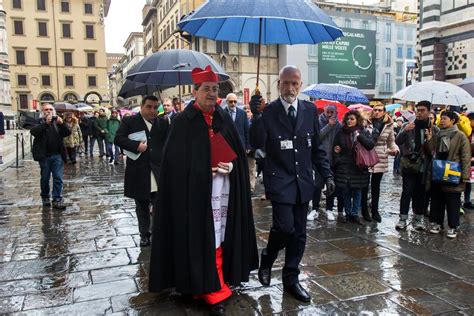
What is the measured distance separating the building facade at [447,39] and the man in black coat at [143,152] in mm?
14850

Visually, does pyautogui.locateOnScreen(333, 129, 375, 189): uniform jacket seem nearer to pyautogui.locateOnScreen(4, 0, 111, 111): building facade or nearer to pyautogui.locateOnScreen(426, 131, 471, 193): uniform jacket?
pyautogui.locateOnScreen(426, 131, 471, 193): uniform jacket

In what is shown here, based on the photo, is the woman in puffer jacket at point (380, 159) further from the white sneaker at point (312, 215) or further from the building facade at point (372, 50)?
the building facade at point (372, 50)

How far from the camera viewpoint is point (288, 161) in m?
3.74

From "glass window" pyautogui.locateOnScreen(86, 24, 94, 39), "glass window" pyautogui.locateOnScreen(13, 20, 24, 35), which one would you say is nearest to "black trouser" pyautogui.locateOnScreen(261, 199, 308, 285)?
"glass window" pyautogui.locateOnScreen(86, 24, 94, 39)

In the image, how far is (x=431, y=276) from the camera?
4.34 meters

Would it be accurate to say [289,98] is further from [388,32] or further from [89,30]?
[89,30]

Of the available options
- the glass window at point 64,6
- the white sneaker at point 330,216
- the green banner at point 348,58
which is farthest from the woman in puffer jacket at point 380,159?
the glass window at point 64,6

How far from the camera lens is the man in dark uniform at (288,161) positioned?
3.71m

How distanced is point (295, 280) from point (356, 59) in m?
43.4

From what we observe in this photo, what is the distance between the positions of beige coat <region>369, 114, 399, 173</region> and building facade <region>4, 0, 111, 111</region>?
195ft

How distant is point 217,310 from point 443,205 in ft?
13.2

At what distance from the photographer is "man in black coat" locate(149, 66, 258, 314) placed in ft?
11.2

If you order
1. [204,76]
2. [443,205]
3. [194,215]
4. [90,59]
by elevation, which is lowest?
[443,205]

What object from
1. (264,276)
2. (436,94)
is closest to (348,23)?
(436,94)
